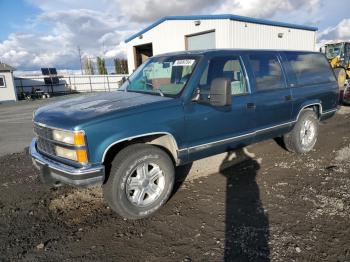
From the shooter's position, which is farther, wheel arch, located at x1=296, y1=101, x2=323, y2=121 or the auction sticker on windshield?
wheel arch, located at x1=296, y1=101, x2=323, y2=121

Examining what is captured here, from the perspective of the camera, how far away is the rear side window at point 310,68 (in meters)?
5.57

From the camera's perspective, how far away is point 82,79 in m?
37.2

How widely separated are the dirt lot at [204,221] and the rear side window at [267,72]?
4.81 ft

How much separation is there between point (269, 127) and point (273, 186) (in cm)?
109

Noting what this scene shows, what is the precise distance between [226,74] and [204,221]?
7.10 ft

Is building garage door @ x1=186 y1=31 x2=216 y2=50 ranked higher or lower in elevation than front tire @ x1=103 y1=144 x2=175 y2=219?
higher

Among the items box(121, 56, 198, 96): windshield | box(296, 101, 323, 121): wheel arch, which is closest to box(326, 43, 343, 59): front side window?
box(296, 101, 323, 121): wheel arch

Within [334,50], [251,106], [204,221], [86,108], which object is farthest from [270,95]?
[334,50]

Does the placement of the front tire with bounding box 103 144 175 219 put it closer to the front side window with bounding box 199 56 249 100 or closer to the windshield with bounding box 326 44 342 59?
the front side window with bounding box 199 56 249 100

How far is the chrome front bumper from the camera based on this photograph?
3191 millimetres

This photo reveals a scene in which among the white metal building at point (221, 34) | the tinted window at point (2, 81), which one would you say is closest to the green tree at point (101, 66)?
the tinted window at point (2, 81)

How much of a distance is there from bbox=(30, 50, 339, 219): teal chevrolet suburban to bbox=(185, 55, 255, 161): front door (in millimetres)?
14

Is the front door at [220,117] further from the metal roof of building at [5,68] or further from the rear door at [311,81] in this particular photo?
the metal roof of building at [5,68]

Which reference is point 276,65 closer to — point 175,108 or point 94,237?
point 175,108
